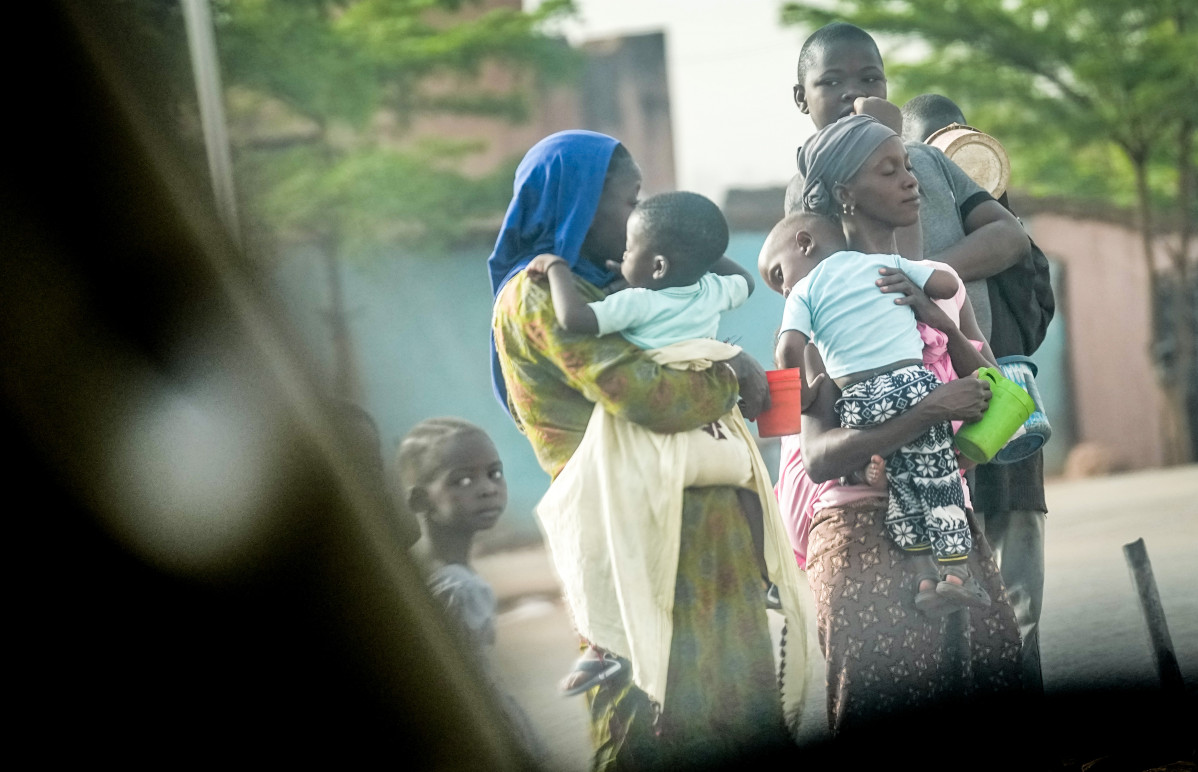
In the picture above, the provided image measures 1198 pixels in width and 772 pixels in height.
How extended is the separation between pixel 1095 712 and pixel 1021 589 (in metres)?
0.96

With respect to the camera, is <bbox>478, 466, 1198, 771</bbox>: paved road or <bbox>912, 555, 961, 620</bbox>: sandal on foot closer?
<bbox>912, 555, 961, 620</bbox>: sandal on foot

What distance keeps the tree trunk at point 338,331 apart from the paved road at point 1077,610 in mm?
1506

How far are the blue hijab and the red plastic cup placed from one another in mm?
459

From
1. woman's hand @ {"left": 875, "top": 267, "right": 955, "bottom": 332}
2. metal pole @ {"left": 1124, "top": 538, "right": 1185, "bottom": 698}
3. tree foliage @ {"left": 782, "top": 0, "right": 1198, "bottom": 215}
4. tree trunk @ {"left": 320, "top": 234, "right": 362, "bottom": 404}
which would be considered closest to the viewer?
woman's hand @ {"left": 875, "top": 267, "right": 955, "bottom": 332}

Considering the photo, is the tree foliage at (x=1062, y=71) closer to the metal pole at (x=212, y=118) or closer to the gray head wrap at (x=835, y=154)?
the metal pole at (x=212, y=118)

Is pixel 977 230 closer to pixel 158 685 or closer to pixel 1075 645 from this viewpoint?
pixel 1075 645

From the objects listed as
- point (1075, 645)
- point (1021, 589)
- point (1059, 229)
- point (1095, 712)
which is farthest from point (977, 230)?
point (1059, 229)

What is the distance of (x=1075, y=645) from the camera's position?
4930mm

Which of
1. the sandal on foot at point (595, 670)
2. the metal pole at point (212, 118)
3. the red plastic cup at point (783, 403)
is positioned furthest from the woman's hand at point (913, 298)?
the metal pole at point (212, 118)

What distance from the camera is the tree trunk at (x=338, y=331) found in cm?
736

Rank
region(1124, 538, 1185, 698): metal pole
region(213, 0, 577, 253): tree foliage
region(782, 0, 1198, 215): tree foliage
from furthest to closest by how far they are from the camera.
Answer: region(782, 0, 1198, 215): tree foliage
region(213, 0, 577, 253): tree foliage
region(1124, 538, 1185, 698): metal pole

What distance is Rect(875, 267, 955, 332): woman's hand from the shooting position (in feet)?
10.0

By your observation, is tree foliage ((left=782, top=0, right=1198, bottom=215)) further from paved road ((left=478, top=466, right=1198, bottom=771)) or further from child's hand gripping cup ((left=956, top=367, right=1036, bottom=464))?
child's hand gripping cup ((left=956, top=367, right=1036, bottom=464))

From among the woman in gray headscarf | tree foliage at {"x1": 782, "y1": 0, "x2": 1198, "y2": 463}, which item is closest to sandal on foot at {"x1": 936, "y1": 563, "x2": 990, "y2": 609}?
the woman in gray headscarf
